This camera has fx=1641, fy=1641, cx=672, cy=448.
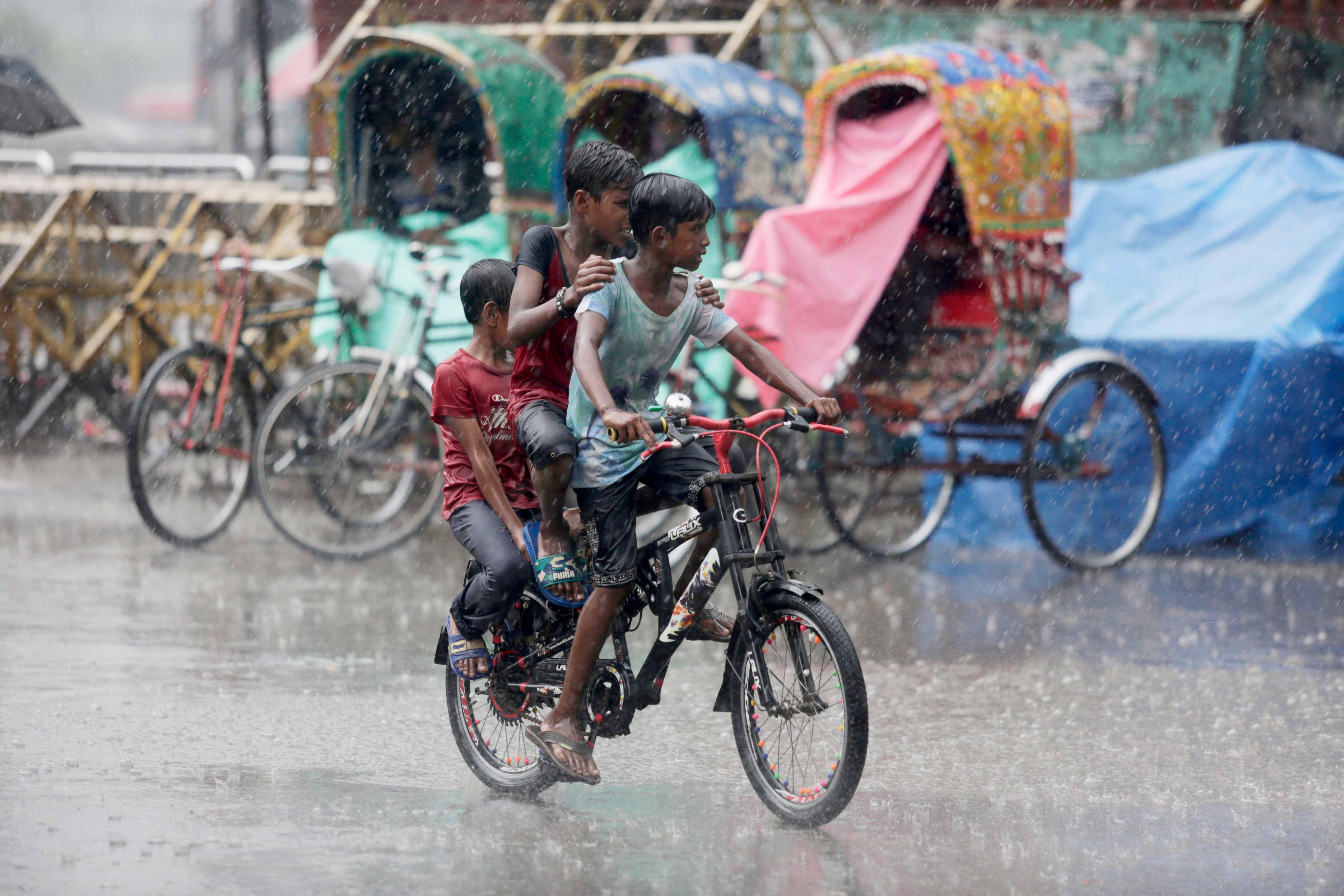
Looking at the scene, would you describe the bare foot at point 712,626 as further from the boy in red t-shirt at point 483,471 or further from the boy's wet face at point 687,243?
the boy's wet face at point 687,243

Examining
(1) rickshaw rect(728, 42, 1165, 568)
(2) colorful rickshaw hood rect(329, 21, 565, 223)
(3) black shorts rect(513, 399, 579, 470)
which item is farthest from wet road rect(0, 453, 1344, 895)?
(2) colorful rickshaw hood rect(329, 21, 565, 223)

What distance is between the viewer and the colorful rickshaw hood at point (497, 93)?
1057 cm

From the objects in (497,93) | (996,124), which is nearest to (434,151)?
(497,93)

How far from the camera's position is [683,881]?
3.80 metres

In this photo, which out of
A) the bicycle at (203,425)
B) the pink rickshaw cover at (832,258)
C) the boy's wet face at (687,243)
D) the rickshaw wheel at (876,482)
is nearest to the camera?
the boy's wet face at (687,243)

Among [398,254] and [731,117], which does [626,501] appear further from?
[398,254]

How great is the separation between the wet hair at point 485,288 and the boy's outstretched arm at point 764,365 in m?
0.71

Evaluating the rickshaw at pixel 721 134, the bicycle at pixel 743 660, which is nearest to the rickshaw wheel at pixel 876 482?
the rickshaw at pixel 721 134

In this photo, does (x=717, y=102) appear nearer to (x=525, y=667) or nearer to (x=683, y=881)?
(x=525, y=667)

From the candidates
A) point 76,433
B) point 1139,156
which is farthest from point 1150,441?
point 76,433

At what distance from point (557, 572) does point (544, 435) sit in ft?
1.27

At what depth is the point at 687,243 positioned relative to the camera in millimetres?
4043

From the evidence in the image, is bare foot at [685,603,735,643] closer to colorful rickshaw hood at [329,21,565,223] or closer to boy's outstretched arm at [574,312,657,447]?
boy's outstretched arm at [574,312,657,447]

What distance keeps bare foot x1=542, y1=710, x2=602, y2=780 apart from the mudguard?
1.18 ft
